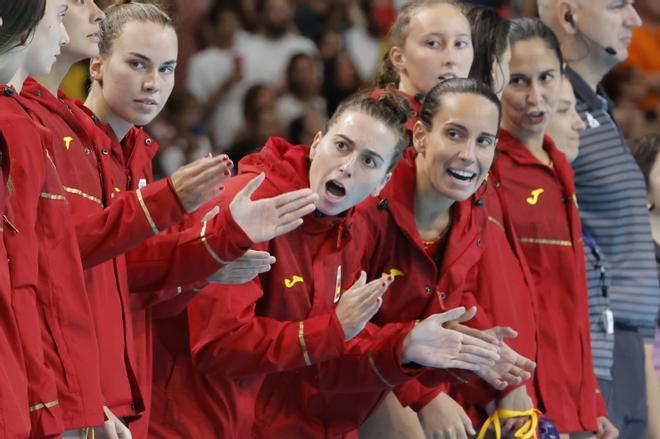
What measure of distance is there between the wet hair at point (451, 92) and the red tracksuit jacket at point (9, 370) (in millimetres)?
1850

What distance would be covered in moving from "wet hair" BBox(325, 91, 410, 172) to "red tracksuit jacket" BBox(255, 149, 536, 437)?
0.65 ft

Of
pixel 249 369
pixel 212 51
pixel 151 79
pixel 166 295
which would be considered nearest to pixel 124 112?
pixel 151 79

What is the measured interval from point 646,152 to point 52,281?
3763 millimetres

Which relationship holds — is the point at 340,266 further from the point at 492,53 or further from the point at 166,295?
the point at 492,53

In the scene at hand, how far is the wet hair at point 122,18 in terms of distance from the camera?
4.29 m

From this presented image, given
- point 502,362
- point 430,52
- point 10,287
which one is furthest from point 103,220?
point 430,52

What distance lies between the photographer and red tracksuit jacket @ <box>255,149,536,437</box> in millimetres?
4379

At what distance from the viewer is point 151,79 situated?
4.21m

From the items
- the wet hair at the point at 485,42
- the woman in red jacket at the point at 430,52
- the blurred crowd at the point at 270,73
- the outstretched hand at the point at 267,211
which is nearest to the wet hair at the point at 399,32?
the woman in red jacket at the point at 430,52

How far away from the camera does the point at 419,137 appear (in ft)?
15.4

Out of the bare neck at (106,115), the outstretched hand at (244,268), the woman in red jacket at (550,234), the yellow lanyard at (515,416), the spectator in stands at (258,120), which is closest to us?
the outstretched hand at (244,268)

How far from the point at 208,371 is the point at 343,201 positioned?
626mm

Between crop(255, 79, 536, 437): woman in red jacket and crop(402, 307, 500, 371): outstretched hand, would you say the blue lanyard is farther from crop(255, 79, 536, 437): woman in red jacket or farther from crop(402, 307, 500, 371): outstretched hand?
crop(402, 307, 500, 371): outstretched hand

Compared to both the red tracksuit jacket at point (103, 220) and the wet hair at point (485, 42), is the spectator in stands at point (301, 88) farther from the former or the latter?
the red tracksuit jacket at point (103, 220)
